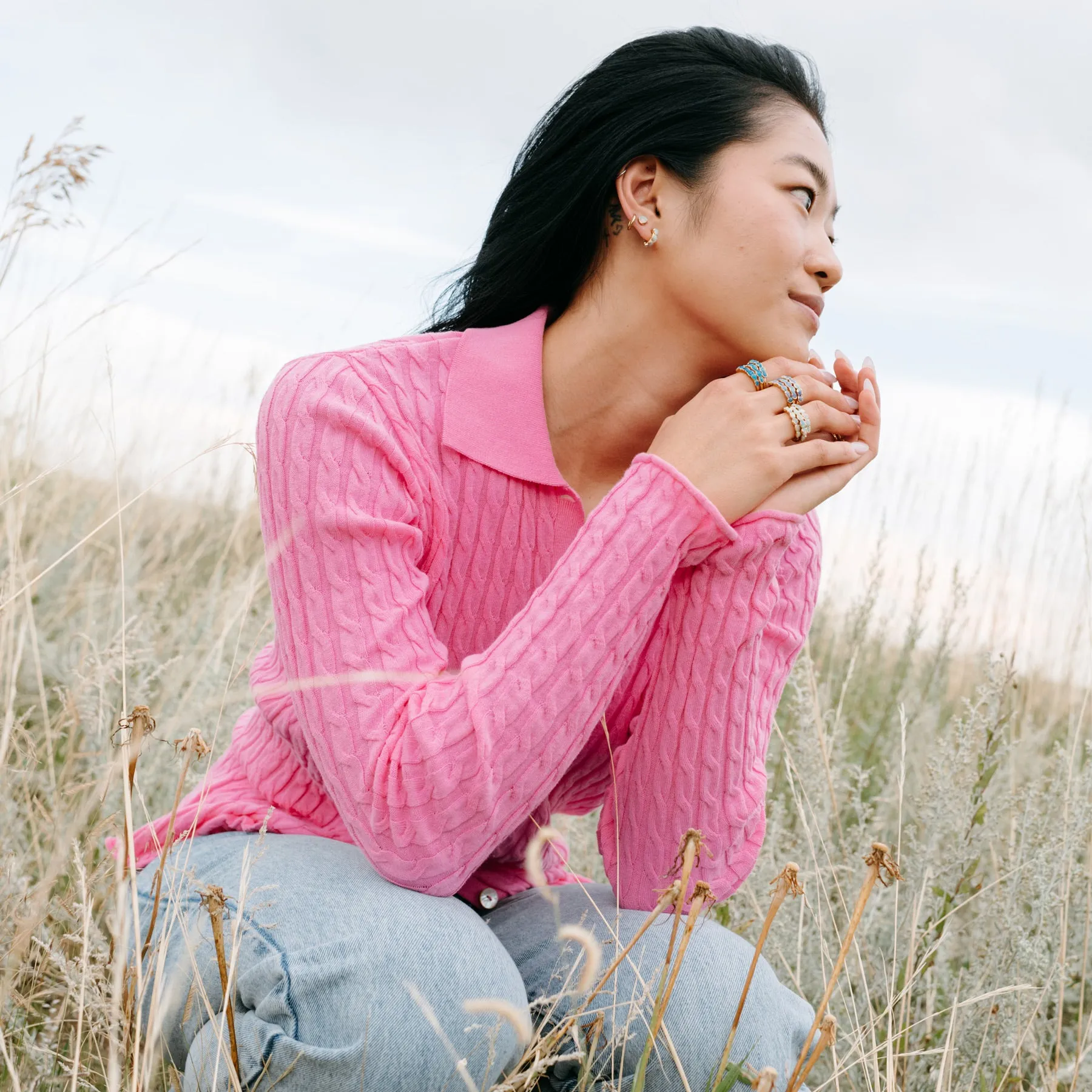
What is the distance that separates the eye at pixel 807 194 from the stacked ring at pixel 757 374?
27 centimetres

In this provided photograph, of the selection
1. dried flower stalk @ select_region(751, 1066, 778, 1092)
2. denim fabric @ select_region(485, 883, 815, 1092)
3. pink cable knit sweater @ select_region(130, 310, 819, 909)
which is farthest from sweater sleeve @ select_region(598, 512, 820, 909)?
dried flower stalk @ select_region(751, 1066, 778, 1092)

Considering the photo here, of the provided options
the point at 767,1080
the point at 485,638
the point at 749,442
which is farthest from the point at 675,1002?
the point at 749,442

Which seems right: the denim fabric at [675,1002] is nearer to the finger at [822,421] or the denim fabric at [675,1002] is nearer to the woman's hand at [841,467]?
the woman's hand at [841,467]

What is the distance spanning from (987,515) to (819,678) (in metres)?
0.83

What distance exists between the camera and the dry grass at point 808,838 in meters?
1.46

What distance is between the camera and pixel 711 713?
177 cm

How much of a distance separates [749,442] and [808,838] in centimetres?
69

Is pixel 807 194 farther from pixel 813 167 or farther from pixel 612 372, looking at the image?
pixel 612 372

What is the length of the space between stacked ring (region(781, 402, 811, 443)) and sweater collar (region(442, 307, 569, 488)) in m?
0.38

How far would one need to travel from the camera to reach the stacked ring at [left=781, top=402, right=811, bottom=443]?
1762 millimetres

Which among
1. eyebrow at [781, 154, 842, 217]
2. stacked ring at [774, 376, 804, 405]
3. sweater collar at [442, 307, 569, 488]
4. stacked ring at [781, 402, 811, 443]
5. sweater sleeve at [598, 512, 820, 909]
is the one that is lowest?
sweater sleeve at [598, 512, 820, 909]

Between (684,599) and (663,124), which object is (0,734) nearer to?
(684,599)

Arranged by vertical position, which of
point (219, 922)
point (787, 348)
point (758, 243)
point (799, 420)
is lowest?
point (219, 922)

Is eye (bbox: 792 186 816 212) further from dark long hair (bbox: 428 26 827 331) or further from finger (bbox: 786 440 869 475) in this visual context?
finger (bbox: 786 440 869 475)
